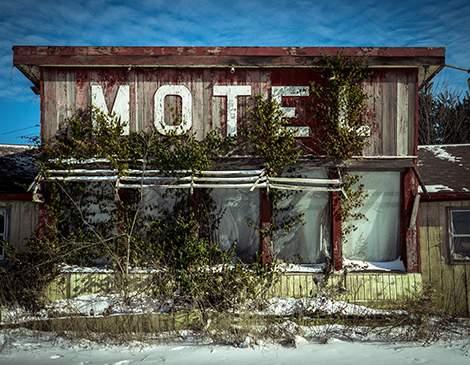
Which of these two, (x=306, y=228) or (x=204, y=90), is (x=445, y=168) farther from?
(x=204, y=90)

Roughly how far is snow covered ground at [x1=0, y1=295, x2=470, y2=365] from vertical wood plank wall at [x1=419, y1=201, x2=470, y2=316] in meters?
1.94

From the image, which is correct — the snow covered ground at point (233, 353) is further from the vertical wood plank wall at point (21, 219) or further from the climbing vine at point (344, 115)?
the vertical wood plank wall at point (21, 219)

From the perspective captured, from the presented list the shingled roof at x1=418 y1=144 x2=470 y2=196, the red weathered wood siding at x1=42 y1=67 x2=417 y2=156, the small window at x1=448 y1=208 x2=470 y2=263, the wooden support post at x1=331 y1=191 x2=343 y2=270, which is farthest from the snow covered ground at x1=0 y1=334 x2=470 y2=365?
the red weathered wood siding at x1=42 y1=67 x2=417 y2=156

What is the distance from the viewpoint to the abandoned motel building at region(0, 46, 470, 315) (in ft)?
24.8

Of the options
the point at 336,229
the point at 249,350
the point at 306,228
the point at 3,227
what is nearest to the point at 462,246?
the point at 336,229

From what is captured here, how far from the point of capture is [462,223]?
784cm

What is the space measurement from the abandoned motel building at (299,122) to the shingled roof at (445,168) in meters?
0.08

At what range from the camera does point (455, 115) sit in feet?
63.8

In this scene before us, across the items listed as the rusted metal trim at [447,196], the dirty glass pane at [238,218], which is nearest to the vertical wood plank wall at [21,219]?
the dirty glass pane at [238,218]

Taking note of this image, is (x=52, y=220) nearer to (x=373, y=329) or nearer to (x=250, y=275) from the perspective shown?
(x=250, y=275)

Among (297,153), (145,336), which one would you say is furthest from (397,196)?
(145,336)

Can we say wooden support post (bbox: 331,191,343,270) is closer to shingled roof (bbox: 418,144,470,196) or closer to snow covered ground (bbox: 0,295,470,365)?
snow covered ground (bbox: 0,295,470,365)

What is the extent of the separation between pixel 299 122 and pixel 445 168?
4.01 m

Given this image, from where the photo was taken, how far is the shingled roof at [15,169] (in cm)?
820
